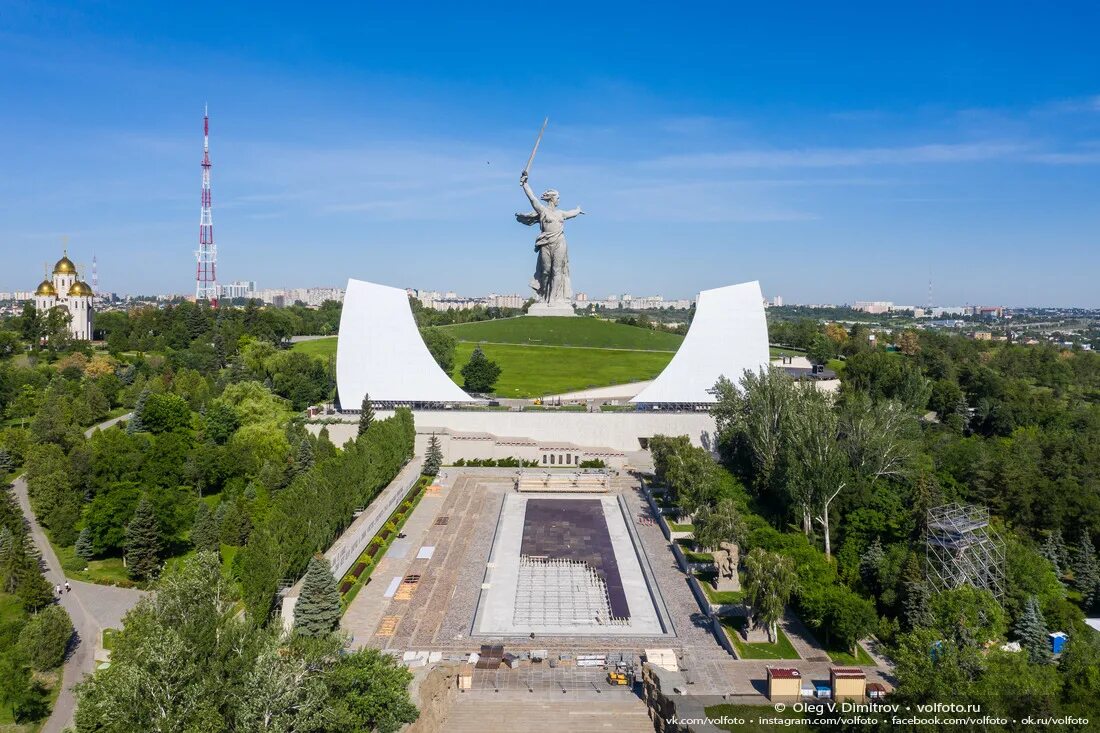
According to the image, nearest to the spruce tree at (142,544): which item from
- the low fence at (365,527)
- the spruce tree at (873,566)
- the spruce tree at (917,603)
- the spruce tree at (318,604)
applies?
the low fence at (365,527)

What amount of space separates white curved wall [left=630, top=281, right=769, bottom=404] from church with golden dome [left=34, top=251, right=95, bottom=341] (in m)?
42.7

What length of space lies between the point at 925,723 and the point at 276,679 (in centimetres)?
886

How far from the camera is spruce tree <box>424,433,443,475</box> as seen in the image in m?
30.1

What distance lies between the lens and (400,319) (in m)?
34.2

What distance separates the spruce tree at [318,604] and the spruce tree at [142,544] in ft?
21.7

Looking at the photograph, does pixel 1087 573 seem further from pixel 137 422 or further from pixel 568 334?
pixel 568 334

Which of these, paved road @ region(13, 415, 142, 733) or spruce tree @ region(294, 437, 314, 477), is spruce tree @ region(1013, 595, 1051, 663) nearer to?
paved road @ region(13, 415, 142, 733)

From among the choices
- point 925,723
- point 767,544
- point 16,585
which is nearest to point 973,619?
point 925,723

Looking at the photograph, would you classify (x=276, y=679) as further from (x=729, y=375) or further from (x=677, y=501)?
(x=729, y=375)

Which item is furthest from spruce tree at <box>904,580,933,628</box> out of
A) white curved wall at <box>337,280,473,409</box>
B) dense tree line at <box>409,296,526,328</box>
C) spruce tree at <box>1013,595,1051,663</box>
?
dense tree line at <box>409,296,526,328</box>

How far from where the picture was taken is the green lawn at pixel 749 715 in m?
12.5

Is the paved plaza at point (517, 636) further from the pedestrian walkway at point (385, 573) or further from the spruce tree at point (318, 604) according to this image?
the spruce tree at point (318, 604)

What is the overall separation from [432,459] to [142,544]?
12.1 m

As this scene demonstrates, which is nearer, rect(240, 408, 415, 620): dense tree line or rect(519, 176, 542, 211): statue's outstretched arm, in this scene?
rect(240, 408, 415, 620): dense tree line
